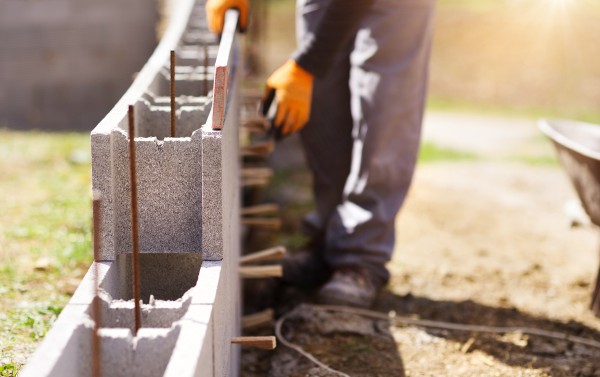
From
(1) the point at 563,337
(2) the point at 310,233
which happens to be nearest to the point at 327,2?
(2) the point at 310,233

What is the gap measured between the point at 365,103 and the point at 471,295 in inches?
42.9

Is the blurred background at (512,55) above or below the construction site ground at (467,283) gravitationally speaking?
above

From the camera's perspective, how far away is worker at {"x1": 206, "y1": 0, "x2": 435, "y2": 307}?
320 cm

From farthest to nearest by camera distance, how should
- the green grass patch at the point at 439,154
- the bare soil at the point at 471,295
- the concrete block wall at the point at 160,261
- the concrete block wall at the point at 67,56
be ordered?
the concrete block wall at the point at 67,56 → the green grass patch at the point at 439,154 → the bare soil at the point at 471,295 → the concrete block wall at the point at 160,261

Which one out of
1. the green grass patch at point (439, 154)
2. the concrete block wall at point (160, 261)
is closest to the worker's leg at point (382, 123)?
the concrete block wall at point (160, 261)

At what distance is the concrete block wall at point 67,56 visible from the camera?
7848 millimetres

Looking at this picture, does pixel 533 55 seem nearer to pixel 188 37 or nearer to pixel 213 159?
pixel 188 37

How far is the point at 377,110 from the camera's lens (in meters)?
3.41

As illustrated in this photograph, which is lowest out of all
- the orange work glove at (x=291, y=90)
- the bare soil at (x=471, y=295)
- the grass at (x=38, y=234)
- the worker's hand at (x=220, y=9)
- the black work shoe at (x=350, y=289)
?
the bare soil at (x=471, y=295)

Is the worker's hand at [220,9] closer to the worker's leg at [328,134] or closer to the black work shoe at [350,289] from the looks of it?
the worker's leg at [328,134]

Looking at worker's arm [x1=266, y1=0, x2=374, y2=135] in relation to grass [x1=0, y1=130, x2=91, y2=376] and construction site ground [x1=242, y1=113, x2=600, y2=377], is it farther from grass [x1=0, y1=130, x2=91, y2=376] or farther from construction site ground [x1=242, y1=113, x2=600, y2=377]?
grass [x1=0, y1=130, x2=91, y2=376]

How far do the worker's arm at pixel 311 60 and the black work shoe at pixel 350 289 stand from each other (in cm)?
71

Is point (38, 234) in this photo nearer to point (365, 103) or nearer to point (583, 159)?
point (365, 103)

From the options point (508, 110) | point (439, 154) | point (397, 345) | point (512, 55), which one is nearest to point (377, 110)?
point (397, 345)
